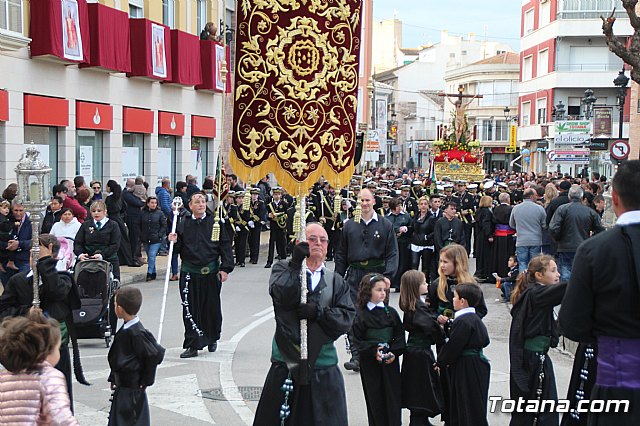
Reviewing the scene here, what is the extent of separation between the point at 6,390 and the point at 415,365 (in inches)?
160

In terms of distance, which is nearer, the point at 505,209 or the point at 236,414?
the point at 236,414

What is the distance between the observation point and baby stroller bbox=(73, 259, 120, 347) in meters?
11.6

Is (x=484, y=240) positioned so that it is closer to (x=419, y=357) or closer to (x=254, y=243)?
→ (x=254, y=243)

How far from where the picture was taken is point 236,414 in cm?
881

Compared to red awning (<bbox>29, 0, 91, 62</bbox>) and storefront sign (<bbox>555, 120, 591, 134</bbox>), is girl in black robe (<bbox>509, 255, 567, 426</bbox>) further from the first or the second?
storefront sign (<bbox>555, 120, 591, 134</bbox>)

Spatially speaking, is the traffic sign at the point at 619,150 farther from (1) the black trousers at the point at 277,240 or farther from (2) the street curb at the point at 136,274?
(2) the street curb at the point at 136,274

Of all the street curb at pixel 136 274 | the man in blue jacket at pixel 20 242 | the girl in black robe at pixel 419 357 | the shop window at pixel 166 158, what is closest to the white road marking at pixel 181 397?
the girl in black robe at pixel 419 357

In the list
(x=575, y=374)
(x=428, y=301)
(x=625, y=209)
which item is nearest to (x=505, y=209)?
(x=428, y=301)

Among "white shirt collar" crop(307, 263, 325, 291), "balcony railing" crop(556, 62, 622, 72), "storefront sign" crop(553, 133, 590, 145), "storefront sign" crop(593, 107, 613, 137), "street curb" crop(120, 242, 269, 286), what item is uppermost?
"balcony railing" crop(556, 62, 622, 72)

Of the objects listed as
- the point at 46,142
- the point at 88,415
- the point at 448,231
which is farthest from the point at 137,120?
the point at 88,415

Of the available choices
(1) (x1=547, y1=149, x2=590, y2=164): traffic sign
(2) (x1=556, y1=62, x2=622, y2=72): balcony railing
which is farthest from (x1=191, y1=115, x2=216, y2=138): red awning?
(2) (x1=556, y1=62, x2=622, y2=72): balcony railing

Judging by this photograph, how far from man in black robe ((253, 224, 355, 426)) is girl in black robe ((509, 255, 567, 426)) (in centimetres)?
153

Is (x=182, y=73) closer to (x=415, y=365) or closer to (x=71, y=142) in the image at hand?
(x=71, y=142)

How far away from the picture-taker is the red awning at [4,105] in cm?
2106
